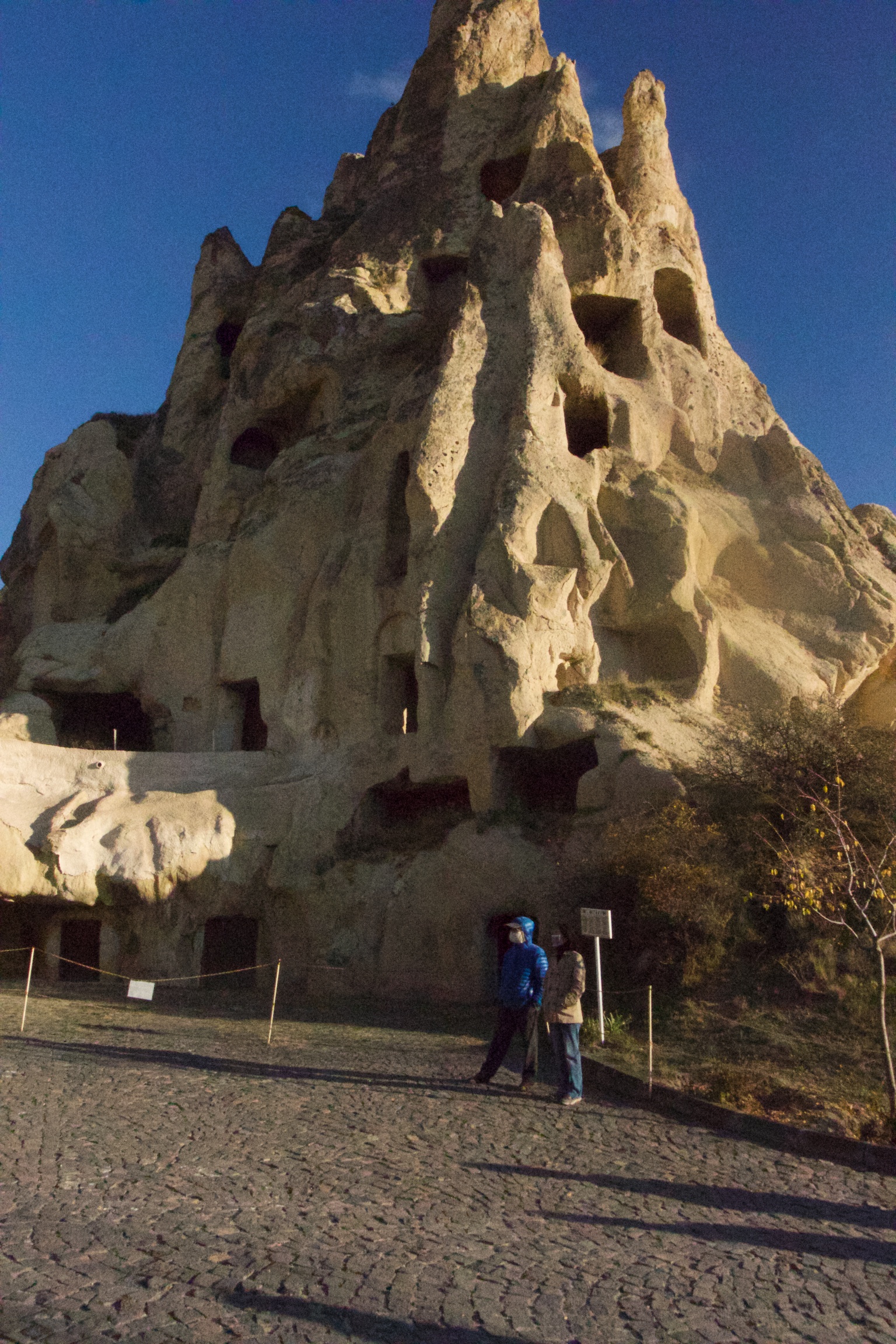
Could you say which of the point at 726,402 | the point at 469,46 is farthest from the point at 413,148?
the point at 726,402

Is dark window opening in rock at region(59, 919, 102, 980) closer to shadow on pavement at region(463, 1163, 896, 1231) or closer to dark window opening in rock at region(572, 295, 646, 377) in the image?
shadow on pavement at region(463, 1163, 896, 1231)

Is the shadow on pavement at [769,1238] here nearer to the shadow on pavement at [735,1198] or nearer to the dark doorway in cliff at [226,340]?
the shadow on pavement at [735,1198]

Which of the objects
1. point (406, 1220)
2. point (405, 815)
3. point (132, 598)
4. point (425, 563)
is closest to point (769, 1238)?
point (406, 1220)

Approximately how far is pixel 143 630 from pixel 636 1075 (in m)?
18.0

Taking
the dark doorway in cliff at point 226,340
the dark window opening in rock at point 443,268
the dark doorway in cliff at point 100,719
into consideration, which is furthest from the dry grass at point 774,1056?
the dark doorway in cliff at point 226,340

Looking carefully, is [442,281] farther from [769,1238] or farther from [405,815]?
[769,1238]

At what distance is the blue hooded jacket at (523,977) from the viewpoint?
8.55 m

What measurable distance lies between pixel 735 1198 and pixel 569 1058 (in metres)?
2.44

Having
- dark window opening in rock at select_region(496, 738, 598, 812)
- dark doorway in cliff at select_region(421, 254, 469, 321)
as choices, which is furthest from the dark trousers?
dark doorway in cliff at select_region(421, 254, 469, 321)

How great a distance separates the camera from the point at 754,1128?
24.1ft

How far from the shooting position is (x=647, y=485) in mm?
21516

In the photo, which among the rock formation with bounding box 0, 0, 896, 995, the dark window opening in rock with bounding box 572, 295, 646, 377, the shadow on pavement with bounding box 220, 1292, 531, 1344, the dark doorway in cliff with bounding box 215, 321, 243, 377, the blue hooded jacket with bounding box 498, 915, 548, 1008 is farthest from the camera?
the dark doorway in cliff with bounding box 215, 321, 243, 377

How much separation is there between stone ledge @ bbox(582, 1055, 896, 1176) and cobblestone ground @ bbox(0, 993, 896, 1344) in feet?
0.65

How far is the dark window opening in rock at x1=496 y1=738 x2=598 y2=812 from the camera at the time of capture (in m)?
17.1
